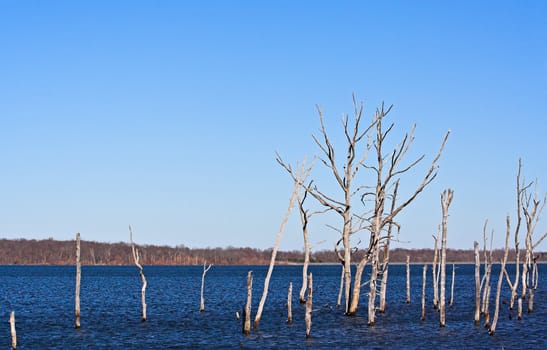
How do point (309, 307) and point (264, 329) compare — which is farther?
point (264, 329)

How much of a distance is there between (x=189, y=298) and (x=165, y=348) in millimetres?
31794

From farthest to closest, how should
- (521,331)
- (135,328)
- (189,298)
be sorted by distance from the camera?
(189,298) → (135,328) → (521,331)

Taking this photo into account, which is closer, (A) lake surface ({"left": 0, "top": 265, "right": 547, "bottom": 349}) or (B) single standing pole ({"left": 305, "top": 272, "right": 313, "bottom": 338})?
(B) single standing pole ({"left": 305, "top": 272, "right": 313, "bottom": 338})

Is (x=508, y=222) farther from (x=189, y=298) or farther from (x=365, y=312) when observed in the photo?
(x=189, y=298)

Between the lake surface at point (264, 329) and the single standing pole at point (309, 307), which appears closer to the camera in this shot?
the single standing pole at point (309, 307)

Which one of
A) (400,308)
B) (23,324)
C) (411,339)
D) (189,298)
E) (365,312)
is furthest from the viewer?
(189,298)

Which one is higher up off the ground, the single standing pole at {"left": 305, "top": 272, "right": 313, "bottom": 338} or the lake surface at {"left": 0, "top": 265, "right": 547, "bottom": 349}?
the single standing pole at {"left": 305, "top": 272, "right": 313, "bottom": 338}

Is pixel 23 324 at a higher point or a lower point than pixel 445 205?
lower

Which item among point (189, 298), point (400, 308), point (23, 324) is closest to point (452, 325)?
point (400, 308)

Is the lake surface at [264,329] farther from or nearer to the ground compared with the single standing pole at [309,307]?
nearer to the ground

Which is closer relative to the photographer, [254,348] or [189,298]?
[254,348]

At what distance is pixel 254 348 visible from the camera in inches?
A: 1141

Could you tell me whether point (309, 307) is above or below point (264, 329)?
above

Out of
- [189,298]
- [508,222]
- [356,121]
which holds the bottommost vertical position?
[189,298]
